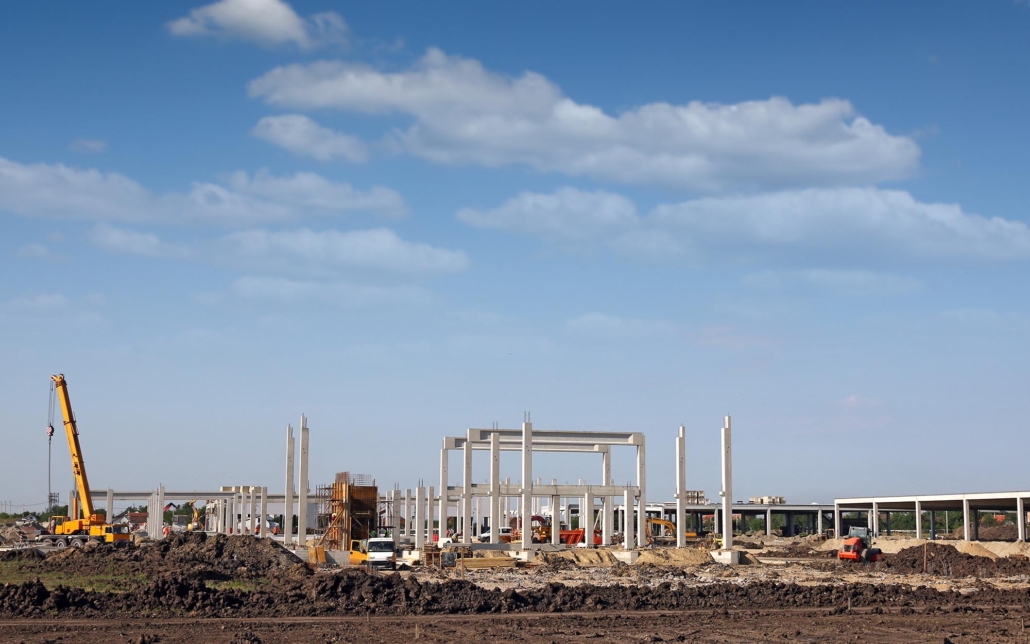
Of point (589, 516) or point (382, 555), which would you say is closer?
point (382, 555)

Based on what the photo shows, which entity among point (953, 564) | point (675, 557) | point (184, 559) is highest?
point (184, 559)

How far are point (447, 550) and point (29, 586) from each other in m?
19.4

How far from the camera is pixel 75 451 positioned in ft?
182

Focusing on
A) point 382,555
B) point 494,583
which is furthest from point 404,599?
point 382,555

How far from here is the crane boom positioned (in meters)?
53.6

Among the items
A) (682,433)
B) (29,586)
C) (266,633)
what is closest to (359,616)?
(266,633)

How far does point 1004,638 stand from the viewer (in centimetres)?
2186

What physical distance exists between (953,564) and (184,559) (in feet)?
104

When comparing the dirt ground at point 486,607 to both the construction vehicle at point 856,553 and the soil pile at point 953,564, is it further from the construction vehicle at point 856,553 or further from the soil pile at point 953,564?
the construction vehicle at point 856,553

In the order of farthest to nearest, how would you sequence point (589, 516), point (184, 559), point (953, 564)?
1. point (589, 516)
2. point (953, 564)
3. point (184, 559)

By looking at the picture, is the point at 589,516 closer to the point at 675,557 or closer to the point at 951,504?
the point at 675,557

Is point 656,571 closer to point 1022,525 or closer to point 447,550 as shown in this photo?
point 447,550

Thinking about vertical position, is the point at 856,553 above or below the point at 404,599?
below

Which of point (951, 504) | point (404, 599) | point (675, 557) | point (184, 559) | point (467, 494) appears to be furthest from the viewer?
point (951, 504)
